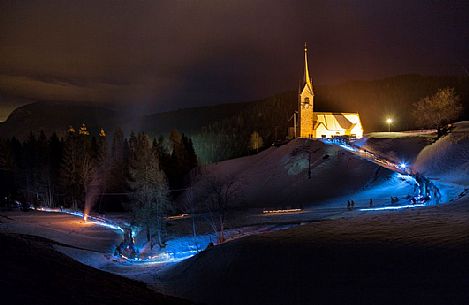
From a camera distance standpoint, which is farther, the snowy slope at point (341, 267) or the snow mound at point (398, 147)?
the snow mound at point (398, 147)

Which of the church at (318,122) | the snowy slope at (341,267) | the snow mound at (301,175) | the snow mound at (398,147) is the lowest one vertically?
the snowy slope at (341,267)

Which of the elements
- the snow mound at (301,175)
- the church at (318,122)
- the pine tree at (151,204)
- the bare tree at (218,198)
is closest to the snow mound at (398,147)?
the snow mound at (301,175)

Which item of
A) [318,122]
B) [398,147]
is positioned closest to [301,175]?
[398,147]

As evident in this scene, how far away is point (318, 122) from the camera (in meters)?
92.5

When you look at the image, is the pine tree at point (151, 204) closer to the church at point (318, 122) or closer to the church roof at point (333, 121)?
the church at point (318, 122)

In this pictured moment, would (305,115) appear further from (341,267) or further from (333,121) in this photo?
(341,267)

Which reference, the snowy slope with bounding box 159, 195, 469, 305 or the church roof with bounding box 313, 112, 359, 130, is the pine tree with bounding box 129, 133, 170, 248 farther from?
the church roof with bounding box 313, 112, 359, 130

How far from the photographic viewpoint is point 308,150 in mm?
73688

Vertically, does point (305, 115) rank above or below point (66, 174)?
above

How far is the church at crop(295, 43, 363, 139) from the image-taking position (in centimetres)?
9219

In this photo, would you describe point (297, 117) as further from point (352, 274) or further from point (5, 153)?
point (352, 274)

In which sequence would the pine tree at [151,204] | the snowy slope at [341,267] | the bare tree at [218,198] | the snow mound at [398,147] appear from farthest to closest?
the snow mound at [398,147], the bare tree at [218,198], the pine tree at [151,204], the snowy slope at [341,267]

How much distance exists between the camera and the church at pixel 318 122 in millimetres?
92188

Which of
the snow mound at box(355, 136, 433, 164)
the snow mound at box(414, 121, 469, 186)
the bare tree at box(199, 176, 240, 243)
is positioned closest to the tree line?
the bare tree at box(199, 176, 240, 243)
